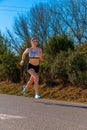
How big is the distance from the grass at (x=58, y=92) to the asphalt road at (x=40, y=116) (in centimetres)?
177

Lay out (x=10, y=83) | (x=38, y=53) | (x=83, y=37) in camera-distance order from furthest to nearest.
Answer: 1. (x=83, y=37)
2. (x=10, y=83)
3. (x=38, y=53)

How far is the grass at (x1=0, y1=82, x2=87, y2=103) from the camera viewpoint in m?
13.1

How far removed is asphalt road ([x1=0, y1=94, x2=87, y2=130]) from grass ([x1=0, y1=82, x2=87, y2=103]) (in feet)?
5.82

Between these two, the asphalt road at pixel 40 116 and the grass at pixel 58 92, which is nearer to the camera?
the asphalt road at pixel 40 116

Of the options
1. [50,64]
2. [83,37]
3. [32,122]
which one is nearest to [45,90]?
[50,64]

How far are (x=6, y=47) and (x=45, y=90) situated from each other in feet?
16.9

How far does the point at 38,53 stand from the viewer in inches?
498

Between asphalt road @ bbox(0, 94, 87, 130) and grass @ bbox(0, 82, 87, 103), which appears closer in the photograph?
asphalt road @ bbox(0, 94, 87, 130)

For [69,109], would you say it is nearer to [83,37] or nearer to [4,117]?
[4,117]

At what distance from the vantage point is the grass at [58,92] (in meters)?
13.1

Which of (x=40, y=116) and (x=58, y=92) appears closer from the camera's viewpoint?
(x=40, y=116)

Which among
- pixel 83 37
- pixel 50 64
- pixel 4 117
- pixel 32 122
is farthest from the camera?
pixel 83 37

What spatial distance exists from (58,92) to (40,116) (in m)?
5.07

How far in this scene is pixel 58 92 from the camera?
46.0 feet
